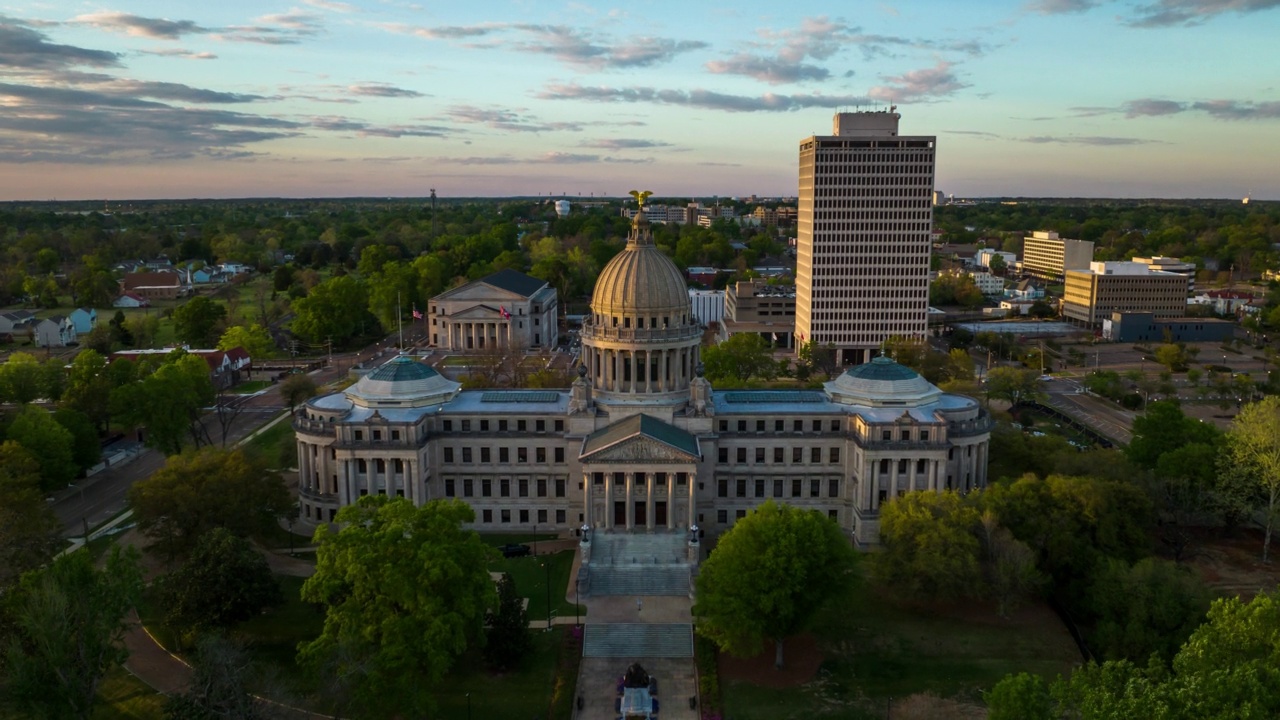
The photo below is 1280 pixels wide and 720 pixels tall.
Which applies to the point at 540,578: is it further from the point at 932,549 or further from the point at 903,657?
the point at 932,549

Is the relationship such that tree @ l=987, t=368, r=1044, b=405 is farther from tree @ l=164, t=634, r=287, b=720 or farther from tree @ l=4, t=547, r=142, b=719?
tree @ l=4, t=547, r=142, b=719

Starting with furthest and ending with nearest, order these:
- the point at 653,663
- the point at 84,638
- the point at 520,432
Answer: the point at 520,432 → the point at 653,663 → the point at 84,638

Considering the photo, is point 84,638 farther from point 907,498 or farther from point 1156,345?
point 1156,345

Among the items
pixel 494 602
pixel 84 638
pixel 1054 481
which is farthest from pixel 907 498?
pixel 84 638

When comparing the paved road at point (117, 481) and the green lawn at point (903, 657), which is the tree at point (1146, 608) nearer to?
the green lawn at point (903, 657)

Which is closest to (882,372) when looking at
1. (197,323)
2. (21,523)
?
(21,523)

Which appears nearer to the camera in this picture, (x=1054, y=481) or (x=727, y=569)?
(x=727, y=569)
